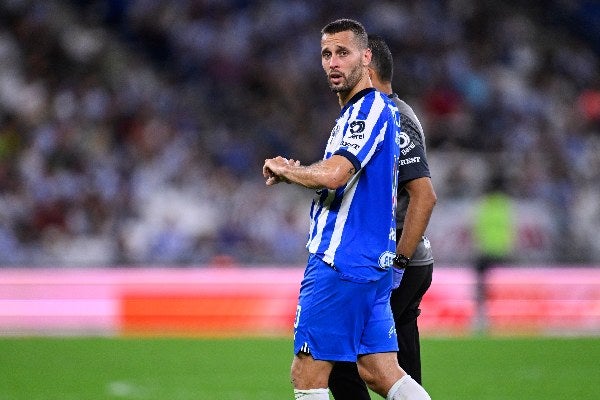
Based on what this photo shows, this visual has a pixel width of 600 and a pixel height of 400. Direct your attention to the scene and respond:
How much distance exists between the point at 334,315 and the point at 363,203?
1.68 ft

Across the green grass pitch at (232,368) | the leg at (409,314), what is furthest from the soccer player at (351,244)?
the green grass pitch at (232,368)

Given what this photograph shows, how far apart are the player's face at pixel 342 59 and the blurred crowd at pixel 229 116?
1034 cm

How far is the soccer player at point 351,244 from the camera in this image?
16.9 feet

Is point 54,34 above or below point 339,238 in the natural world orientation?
above

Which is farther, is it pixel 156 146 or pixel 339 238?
pixel 156 146

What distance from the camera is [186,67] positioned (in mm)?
19062

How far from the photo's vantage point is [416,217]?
587cm

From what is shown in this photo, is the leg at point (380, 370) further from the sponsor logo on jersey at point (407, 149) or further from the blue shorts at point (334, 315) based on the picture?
the sponsor logo on jersey at point (407, 149)

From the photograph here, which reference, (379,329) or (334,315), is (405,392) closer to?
(379,329)

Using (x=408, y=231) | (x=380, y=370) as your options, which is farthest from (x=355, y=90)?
(x=380, y=370)

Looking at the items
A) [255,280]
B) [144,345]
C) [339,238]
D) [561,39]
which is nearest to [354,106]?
[339,238]

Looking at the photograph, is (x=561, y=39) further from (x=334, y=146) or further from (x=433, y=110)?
(x=334, y=146)

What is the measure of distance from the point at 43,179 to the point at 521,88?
777 cm

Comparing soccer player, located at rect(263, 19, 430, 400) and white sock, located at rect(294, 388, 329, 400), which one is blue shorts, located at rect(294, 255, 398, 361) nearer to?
soccer player, located at rect(263, 19, 430, 400)
